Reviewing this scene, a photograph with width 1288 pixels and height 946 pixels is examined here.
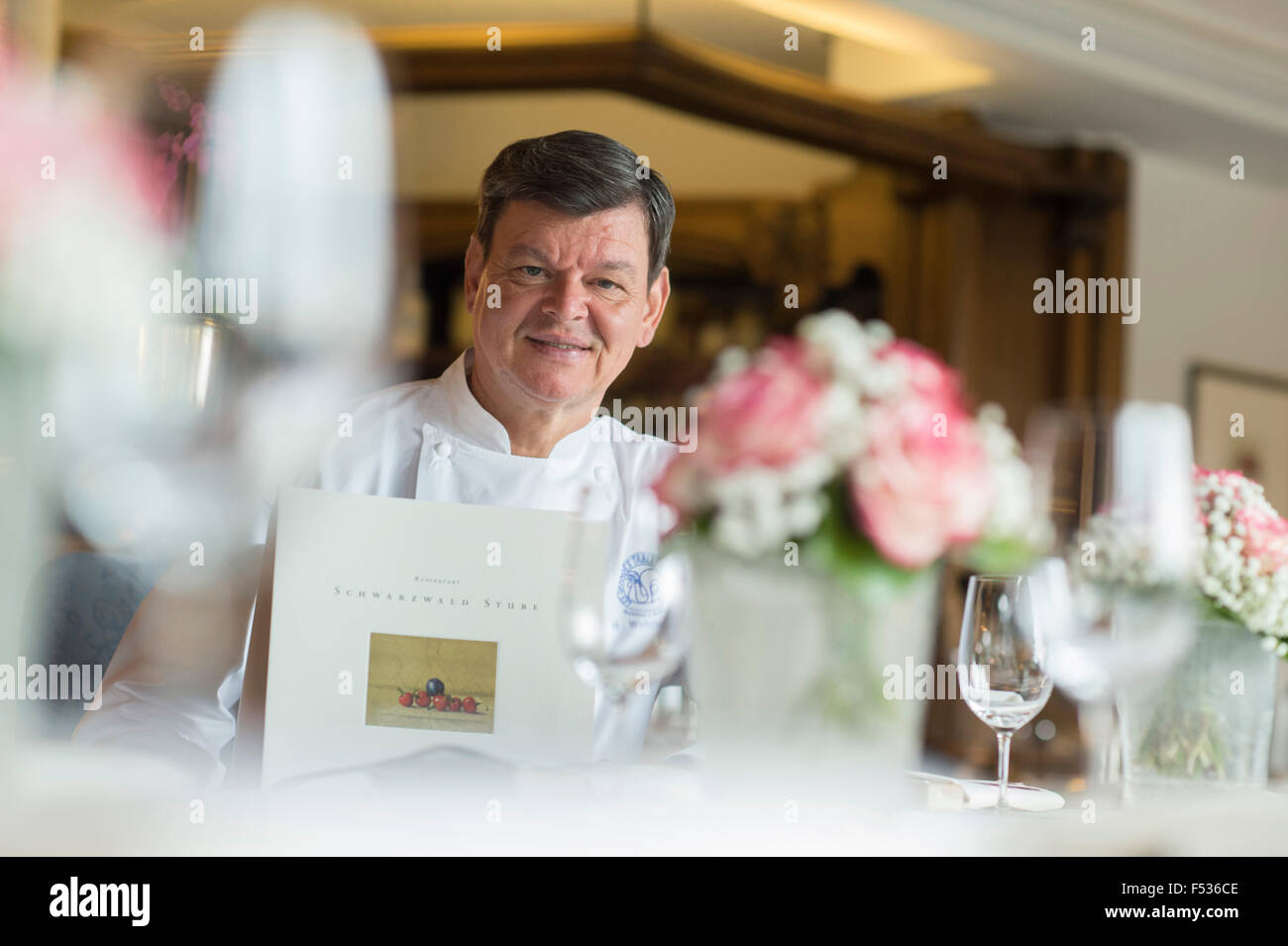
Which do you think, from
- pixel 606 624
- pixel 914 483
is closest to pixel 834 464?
pixel 914 483

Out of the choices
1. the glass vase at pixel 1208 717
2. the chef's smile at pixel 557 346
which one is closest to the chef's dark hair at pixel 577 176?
the chef's smile at pixel 557 346

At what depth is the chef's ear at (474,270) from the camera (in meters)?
1.58

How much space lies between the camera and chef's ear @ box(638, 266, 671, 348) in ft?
5.26

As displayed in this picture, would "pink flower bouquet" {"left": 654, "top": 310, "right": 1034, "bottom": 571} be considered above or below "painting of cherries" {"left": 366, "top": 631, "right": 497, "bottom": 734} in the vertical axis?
above

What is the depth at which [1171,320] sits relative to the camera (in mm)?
4805

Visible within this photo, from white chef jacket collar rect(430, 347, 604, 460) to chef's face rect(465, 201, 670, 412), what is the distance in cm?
4

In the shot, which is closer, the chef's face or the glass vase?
the glass vase

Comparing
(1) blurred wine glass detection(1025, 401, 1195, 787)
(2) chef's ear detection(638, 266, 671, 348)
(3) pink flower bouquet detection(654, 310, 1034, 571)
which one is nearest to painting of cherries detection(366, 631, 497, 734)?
(3) pink flower bouquet detection(654, 310, 1034, 571)

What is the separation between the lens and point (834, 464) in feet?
2.22

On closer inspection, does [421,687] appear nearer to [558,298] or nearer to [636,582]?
[636,582]

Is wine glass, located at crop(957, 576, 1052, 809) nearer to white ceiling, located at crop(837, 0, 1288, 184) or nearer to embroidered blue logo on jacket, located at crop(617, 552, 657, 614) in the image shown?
embroidered blue logo on jacket, located at crop(617, 552, 657, 614)
